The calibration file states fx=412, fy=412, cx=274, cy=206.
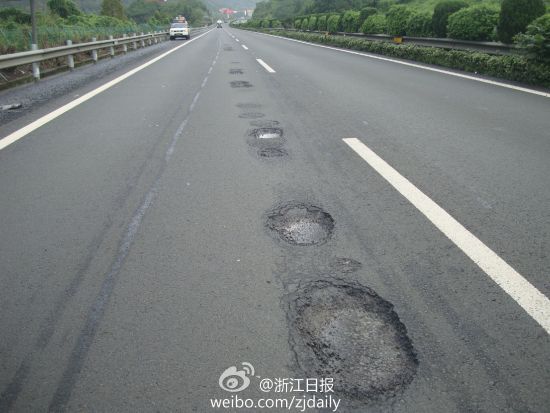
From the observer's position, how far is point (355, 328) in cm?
212

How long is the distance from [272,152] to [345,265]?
2.50 m

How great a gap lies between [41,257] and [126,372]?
4.22 ft

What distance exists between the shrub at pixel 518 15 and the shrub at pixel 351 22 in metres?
16.1

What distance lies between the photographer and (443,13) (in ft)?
46.4

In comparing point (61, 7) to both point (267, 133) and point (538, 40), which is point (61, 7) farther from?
point (267, 133)

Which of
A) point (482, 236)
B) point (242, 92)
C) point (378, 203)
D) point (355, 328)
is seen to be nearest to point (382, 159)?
point (378, 203)

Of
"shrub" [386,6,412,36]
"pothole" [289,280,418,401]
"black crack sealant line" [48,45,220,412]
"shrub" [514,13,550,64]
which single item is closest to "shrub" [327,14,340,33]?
"shrub" [386,6,412,36]

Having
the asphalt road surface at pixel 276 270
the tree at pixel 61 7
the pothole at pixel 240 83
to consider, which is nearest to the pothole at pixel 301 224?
the asphalt road surface at pixel 276 270

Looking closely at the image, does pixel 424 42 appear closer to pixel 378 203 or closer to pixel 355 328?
pixel 378 203

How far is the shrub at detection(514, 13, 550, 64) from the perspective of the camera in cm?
841

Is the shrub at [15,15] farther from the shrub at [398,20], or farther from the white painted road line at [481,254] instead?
the white painted road line at [481,254]

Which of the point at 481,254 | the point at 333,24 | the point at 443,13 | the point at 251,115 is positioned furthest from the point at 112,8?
the point at 481,254

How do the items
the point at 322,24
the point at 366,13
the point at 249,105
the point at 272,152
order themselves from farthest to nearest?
the point at 322,24
the point at 366,13
the point at 249,105
the point at 272,152

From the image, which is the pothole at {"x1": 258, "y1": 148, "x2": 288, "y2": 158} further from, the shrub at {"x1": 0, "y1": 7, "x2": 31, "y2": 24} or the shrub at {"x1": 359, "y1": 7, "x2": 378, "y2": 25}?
the shrub at {"x1": 0, "y1": 7, "x2": 31, "y2": 24}
